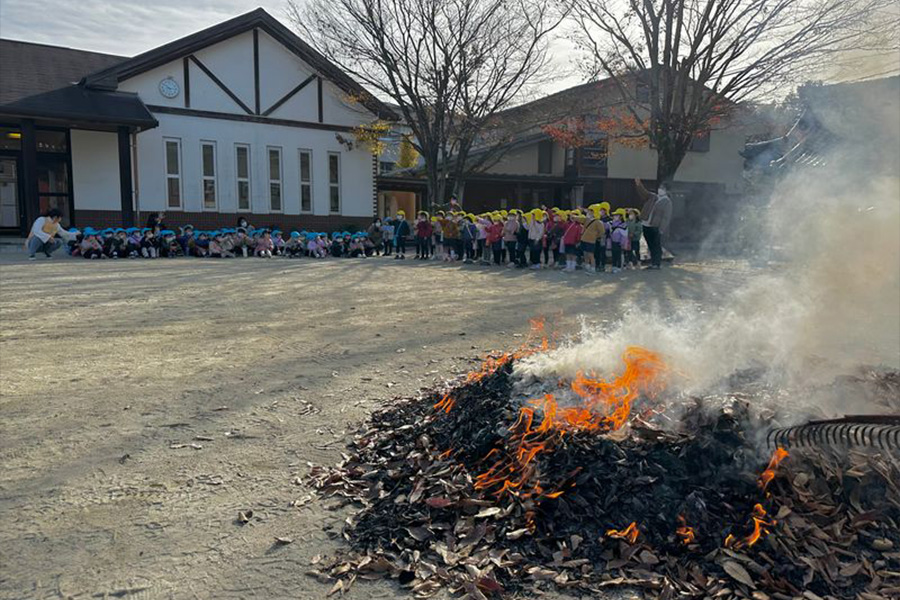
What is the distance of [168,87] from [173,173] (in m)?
3.49

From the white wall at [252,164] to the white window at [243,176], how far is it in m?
0.22

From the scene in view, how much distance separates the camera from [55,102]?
894 inches

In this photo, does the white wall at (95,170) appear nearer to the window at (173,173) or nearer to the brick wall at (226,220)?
the brick wall at (226,220)

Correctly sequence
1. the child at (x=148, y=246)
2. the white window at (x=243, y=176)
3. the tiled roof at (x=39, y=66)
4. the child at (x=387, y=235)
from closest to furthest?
the child at (x=148, y=246) < the tiled roof at (x=39, y=66) < the child at (x=387, y=235) < the white window at (x=243, y=176)

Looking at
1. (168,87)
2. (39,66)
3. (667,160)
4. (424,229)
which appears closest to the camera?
(667,160)

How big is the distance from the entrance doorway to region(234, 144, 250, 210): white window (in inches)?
324

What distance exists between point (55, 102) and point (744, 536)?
26492 millimetres

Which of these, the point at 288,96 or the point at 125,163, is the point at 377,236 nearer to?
the point at 288,96

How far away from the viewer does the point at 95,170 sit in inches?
969

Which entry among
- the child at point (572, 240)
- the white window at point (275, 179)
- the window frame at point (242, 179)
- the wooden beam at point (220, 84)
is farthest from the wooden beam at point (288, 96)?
the child at point (572, 240)

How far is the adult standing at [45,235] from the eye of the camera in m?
19.4

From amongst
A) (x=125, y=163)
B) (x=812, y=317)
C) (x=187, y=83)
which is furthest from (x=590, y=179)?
(x=812, y=317)

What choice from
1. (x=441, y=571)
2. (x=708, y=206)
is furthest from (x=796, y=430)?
(x=708, y=206)

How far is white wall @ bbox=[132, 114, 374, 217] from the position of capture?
2569cm
